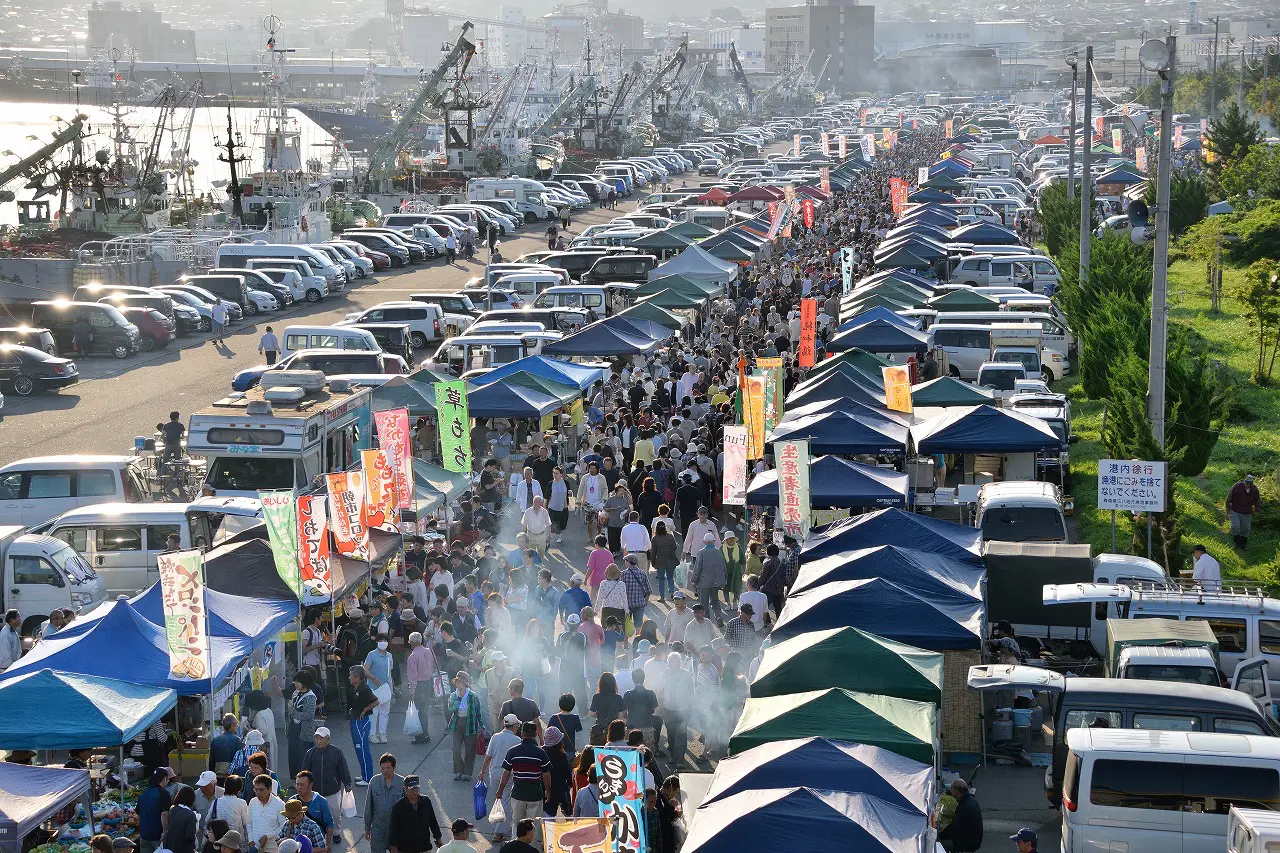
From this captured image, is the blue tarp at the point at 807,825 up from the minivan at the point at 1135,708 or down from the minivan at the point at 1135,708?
up

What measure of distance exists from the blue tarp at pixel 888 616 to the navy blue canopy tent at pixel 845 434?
6.14 metres

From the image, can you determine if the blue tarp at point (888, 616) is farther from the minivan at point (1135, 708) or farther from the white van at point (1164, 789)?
the white van at point (1164, 789)

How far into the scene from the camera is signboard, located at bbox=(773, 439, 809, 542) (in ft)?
55.5

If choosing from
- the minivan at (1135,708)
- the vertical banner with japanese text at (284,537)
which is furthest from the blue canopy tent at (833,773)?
the vertical banner with japanese text at (284,537)

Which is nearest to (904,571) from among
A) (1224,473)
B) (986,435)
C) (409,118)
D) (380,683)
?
(380,683)

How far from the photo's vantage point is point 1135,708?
11961 millimetres

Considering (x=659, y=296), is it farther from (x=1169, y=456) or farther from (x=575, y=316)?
(x=1169, y=456)

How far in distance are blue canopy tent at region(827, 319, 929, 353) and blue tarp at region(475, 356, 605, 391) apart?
4.90m

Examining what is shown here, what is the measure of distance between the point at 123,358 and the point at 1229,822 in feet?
101

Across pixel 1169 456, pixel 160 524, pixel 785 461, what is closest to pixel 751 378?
pixel 785 461

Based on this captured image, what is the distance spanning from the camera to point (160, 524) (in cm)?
1770

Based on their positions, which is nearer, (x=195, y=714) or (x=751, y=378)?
(x=195, y=714)

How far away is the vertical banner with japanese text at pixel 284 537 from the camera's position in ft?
48.6

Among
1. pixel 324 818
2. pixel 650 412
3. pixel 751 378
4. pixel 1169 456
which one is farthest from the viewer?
pixel 650 412
